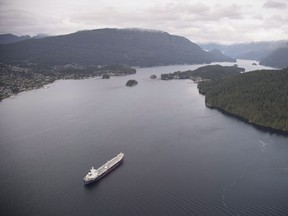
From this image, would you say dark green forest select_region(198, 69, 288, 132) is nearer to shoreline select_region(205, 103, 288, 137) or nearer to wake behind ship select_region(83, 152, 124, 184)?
shoreline select_region(205, 103, 288, 137)

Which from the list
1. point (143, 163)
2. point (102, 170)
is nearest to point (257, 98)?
point (143, 163)

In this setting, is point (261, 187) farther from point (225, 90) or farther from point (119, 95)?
point (119, 95)

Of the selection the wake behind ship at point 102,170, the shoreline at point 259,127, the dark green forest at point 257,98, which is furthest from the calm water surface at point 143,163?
the dark green forest at point 257,98

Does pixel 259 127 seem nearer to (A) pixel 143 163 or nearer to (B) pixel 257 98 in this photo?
(B) pixel 257 98

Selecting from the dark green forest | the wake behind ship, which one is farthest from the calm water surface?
the dark green forest

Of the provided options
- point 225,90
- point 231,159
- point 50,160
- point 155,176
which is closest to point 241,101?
point 225,90

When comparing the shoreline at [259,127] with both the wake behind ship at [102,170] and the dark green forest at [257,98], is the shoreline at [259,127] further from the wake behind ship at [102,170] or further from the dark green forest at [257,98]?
the wake behind ship at [102,170]

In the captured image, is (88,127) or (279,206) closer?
(279,206)
